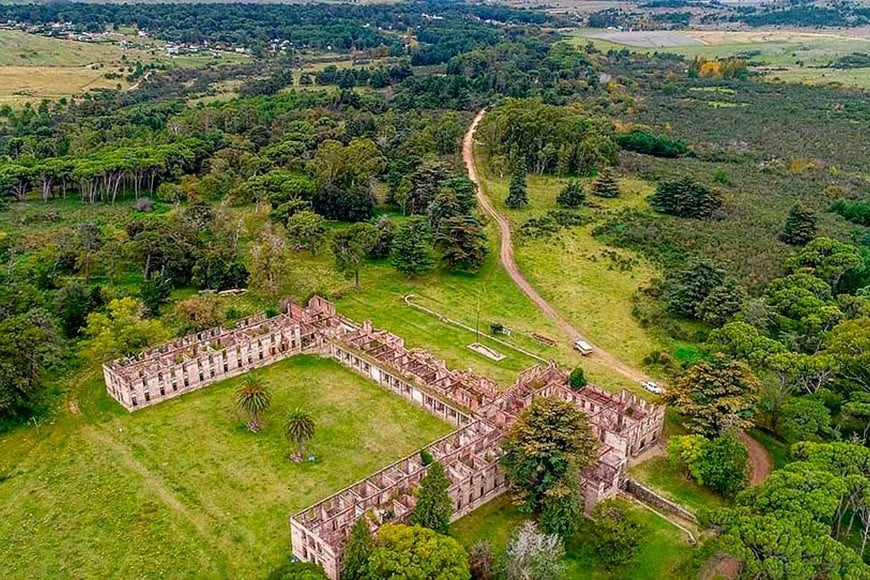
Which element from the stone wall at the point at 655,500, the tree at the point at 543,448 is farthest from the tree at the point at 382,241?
the stone wall at the point at 655,500

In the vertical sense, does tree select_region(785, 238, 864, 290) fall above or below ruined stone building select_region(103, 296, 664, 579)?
above

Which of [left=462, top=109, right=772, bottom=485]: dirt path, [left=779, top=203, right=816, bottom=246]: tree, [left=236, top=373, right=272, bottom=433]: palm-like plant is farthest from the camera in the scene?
[left=779, top=203, right=816, bottom=246]: tree

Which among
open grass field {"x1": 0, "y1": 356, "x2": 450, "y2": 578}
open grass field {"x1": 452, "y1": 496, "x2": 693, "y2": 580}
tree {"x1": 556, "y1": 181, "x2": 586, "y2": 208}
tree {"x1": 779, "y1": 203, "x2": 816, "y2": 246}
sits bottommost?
open grass field {"x1": 0, "y1": 356, "x2": 450, "y2": 578}

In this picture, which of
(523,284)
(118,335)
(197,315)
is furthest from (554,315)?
(118,335)

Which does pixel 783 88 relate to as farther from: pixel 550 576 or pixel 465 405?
pixel 550 576

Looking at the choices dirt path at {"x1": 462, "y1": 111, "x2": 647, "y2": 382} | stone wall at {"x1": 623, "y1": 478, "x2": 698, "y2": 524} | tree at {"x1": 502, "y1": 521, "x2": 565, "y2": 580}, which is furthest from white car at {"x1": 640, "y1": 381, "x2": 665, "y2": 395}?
tree at {"x1": 502, "y1": 521, "x2": 565, "y2": 580}

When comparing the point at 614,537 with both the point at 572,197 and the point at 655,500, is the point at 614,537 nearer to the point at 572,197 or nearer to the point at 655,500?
the point at 655,500

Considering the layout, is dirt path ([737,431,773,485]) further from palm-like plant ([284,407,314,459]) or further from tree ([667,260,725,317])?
palm-like plant ([284,407,314,459])
